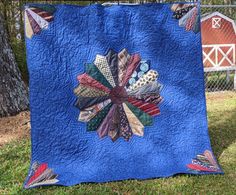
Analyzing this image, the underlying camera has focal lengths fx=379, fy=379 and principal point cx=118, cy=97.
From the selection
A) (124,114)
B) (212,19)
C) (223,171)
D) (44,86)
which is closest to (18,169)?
(44,86)

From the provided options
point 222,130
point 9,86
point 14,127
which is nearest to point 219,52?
point 222,130

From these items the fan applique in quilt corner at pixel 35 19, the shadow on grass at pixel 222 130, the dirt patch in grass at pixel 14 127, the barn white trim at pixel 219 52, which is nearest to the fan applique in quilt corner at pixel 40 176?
the fan applique in quilt corner at pixel 35 19

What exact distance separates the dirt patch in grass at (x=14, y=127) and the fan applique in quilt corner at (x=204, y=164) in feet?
7.37

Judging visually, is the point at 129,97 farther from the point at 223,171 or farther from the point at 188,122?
the point at 223,171

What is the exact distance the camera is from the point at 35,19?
3465 millimetres

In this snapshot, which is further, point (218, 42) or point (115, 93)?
point (218, 42)

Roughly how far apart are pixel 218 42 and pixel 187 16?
4607 mm

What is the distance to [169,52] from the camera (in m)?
3.73

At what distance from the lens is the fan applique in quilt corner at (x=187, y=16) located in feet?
12.3

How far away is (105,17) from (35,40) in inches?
27.1

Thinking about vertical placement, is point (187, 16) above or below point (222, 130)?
above

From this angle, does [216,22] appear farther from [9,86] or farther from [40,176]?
[40,176]

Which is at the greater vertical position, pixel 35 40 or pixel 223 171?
pixel 35 40

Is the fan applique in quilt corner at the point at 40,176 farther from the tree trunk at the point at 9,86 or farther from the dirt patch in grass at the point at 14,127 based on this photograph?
the tree trunk at the point at 9,86
